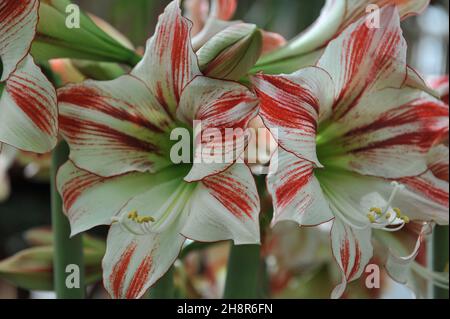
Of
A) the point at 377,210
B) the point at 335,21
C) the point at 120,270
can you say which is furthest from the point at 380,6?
the point at 120,270

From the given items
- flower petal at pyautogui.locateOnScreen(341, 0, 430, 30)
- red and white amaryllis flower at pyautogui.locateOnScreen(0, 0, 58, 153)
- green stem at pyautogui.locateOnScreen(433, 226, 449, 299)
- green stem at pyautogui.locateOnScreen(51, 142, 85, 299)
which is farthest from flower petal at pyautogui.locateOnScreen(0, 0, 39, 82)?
green stem at pyautogui.locateOnScreen(433, 226, 449, 299)

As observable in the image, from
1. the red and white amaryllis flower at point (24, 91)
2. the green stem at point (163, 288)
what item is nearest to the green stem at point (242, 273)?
the green stem at point (163, 288)

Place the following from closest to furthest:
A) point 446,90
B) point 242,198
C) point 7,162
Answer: point 242,198, point 446,90, point 7,162

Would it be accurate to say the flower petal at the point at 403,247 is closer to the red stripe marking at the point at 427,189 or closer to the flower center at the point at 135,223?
the red stripe marking at the point at 427,189

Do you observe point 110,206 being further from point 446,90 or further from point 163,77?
point 446,90

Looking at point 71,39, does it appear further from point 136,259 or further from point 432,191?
point 432,191
